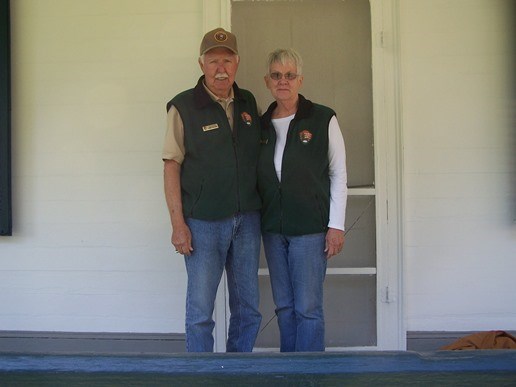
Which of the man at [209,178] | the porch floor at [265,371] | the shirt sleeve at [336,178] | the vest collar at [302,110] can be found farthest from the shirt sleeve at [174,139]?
the porch floor at [265,371]

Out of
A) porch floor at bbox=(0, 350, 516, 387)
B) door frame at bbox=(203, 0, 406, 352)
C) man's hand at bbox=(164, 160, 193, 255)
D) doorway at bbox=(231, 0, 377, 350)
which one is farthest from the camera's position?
doorway at bbox=(231, 0, 377, 350)

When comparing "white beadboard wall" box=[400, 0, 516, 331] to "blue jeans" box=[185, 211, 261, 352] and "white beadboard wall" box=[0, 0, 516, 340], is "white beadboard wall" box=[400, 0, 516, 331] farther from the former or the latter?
"blue jeans" box=[185, 211, 261, 352]

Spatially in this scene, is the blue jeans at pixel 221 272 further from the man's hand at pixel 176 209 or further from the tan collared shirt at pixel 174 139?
the tan collared shirt at pixel 174 139

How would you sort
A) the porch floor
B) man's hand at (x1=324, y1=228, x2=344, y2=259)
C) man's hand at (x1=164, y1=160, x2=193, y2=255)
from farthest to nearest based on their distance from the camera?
man's hand at (x1=324, y1=228, x2=344, y2=259), man's hand at (x1=164, y1=160, x2=193, y2=255), the porch floor

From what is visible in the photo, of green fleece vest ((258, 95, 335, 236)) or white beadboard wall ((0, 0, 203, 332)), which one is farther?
white beadboard wall ((0, 0, 203, 332))

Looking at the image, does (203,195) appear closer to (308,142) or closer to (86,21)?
(308,142)

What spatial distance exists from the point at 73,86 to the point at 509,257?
109 inches

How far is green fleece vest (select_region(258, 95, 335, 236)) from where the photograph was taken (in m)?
2.99

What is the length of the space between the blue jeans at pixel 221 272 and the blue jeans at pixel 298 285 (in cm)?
11

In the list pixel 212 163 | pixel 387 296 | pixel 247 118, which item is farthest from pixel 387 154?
pixel 212 163

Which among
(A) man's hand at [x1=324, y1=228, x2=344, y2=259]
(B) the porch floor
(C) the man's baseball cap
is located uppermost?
(C) the man's baseball cap

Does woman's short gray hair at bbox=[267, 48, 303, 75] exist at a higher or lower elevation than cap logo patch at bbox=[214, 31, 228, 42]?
lower

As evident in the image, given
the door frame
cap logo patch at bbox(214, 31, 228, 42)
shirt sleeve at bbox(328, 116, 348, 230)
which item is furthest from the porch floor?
the door frame

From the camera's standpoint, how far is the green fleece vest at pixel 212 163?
2.95m
